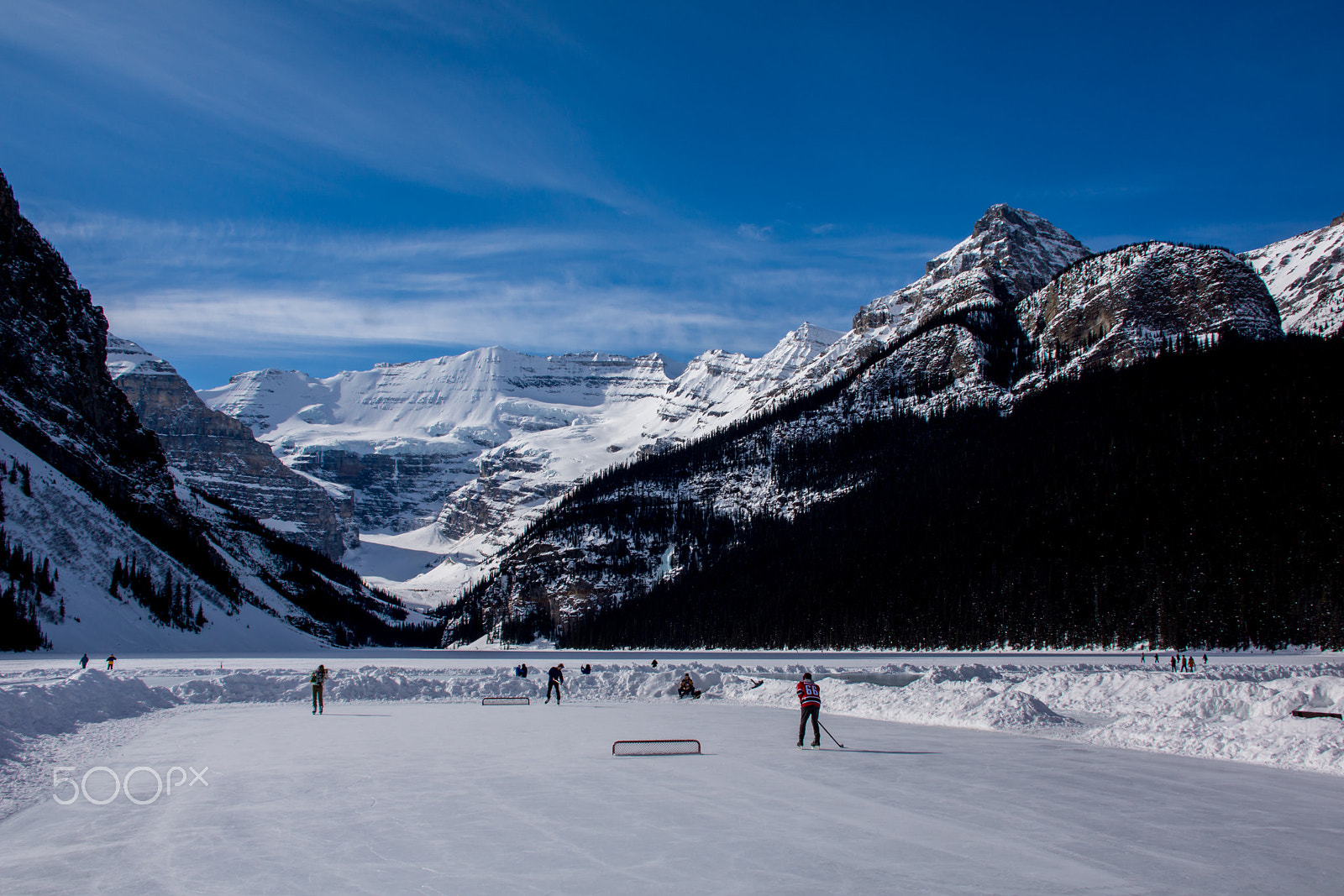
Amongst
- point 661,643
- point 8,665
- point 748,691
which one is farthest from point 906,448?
point 8,665

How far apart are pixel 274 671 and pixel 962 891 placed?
47.5 metres

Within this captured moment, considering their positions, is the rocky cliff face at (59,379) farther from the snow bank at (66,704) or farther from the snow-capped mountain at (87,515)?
the snow bank at (66,704)

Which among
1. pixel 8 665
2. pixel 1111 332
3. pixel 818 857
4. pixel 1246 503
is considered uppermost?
pixel 1111 332

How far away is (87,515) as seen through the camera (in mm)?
114938

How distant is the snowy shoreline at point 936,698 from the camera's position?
23.0m

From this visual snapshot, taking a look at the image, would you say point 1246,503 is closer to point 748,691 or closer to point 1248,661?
point 1248,661

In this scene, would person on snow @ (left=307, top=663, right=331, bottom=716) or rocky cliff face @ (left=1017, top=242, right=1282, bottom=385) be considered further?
rocky cliff face @ (left=1017, top=242, right=1282, bottom=385)

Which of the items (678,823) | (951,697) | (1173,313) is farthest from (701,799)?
(1173,313)

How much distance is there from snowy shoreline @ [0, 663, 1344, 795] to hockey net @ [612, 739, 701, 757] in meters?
12.3

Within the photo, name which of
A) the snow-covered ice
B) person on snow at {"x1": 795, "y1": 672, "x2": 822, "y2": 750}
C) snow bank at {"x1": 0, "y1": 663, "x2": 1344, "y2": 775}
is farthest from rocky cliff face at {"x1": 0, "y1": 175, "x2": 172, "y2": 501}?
Answer: person on snow at {"x1": 795, "y1": 672, "x2": 822, "y2": 750}

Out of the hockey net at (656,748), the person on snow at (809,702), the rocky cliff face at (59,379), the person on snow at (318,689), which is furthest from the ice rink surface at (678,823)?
the rocky cliff face at (59,379)

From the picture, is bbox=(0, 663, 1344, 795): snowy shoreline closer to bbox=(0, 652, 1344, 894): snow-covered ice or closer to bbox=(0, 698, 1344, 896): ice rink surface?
bbox=(0, 652, 1344, 894): snow-covered ice

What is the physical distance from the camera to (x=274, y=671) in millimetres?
48219

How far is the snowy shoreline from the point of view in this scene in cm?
2295
